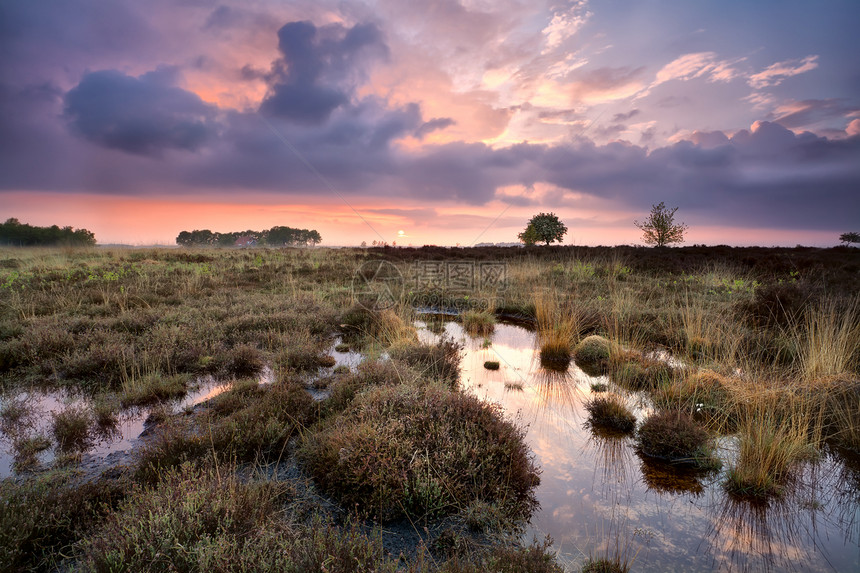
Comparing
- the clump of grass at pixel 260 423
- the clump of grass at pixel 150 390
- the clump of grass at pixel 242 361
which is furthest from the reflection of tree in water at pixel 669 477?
the clump of grass at pixel 150 390

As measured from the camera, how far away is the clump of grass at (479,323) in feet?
34.7

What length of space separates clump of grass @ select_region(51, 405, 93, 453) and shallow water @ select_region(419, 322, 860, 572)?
5283 millimetres

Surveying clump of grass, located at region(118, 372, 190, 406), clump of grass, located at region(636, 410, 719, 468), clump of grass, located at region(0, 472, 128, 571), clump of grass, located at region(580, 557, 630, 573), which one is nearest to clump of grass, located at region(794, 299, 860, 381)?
clump of grass, located at region(636, 410, 719, 468)

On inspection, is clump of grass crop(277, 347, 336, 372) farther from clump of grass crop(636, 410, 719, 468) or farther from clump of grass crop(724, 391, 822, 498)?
clump of grass crop(724, 391, 822, 498)

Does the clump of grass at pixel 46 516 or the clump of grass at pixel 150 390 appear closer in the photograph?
the clump of grass at pixel 46 516

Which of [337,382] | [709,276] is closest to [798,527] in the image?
[337,382]

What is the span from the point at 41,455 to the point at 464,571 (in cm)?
494

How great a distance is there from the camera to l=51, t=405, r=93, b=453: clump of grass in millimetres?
4402

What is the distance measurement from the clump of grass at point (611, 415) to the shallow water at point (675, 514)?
32cm

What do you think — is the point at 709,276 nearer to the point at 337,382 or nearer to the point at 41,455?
the point at 337,382

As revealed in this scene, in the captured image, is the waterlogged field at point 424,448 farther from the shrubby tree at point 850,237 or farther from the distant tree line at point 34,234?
the distant tree line at point 34,234

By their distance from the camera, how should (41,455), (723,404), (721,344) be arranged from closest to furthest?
(41,455) < (723,404) < (721,344)

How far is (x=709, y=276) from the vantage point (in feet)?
A: 49.4

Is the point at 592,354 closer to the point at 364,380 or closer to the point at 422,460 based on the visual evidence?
the point at 364,380
